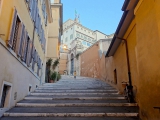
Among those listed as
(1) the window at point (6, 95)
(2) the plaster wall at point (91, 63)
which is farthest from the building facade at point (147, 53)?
(2) the plaster wall at point (91, 63)

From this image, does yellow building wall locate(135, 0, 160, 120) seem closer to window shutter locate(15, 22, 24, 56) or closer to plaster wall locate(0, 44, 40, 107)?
plaster wall locate(0, 44, 40, 107)

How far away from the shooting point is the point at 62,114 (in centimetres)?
463

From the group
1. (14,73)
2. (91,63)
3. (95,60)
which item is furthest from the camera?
(91,63)

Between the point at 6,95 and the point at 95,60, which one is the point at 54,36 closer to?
the point at 95,60

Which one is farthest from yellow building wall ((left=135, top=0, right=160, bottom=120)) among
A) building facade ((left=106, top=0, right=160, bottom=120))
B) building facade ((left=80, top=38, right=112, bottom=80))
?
building facade ((left=80, top=38, right=112, bottom=80))

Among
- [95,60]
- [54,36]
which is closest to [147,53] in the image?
[95,60]

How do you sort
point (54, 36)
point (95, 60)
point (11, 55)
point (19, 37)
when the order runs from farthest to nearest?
point (95, 60), point (54, 36), point (19, 37), point (11, 55)

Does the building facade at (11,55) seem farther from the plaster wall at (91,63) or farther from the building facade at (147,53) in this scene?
the plaster wall at (91,63)

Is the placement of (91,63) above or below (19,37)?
above

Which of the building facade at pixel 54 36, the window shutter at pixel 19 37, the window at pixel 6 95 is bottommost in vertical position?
the window at pixel 6 95

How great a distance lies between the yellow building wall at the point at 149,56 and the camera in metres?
3.23

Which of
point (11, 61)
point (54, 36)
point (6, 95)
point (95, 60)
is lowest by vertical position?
point (6, 95)

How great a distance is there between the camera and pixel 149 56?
3.63 m

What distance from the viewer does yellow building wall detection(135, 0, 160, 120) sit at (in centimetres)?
323
